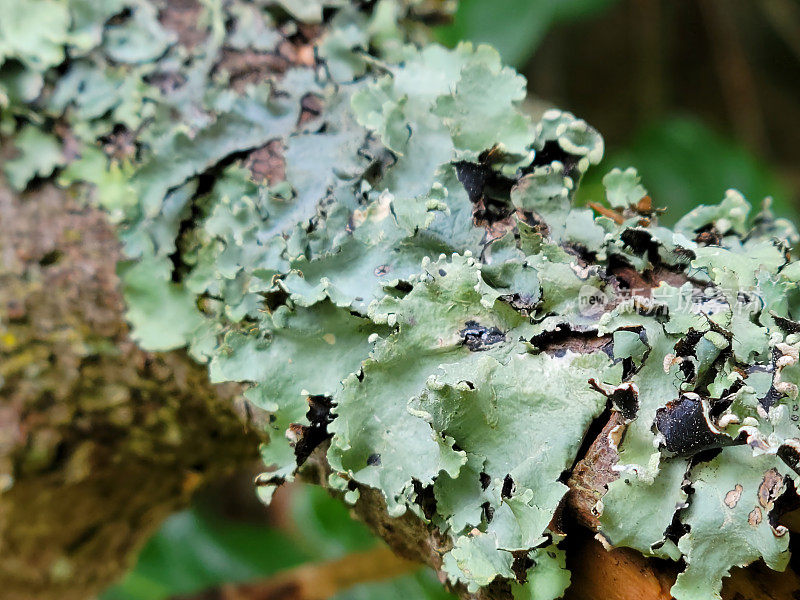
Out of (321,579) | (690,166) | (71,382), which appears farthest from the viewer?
(690,166)

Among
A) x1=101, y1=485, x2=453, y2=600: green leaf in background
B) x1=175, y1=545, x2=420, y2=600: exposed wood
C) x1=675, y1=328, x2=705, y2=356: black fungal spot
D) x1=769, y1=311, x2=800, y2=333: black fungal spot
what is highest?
x1=769, y1=311, x2=800, y2=333: black fungal spot

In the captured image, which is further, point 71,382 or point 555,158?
point 71,382

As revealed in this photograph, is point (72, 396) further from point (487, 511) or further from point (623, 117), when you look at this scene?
point (623, 117)

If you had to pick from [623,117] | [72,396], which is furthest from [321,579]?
[623,117]

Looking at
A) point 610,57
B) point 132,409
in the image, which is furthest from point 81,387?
point 610,57

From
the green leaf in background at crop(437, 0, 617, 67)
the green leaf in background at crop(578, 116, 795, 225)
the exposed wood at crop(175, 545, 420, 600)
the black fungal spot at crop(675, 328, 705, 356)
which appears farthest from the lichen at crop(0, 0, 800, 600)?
the green leaf in background at crop(578, 116, 795, 225)

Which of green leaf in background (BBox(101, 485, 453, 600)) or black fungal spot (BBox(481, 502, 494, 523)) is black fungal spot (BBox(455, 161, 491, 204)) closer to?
black fungal spot (BBox(481, 502, 494, 523))

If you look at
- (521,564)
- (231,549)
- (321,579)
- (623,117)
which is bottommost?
(231,549)

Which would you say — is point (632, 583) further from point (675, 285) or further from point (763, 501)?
point (675, 285)
